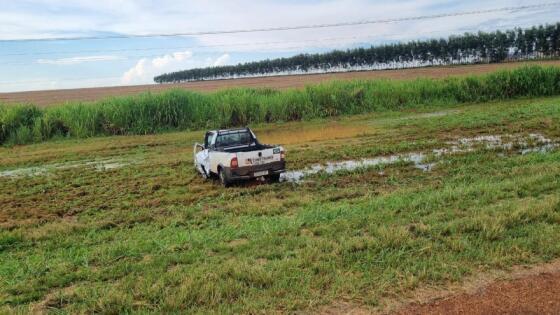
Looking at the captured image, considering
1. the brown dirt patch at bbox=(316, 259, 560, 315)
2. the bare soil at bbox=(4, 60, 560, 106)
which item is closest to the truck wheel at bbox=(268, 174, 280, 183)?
the brown dirt patch at bbox=(316, 259, 560, 315)

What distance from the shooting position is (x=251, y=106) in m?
29.4

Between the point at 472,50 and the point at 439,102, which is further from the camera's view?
Result: the point at 472,50

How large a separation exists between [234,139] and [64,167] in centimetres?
674

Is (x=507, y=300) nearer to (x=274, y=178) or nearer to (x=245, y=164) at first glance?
(x=245, y=164)

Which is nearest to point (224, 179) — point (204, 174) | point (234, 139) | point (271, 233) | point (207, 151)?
point (207, 151)

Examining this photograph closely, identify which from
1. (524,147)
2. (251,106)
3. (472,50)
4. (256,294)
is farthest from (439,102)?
(472,50)

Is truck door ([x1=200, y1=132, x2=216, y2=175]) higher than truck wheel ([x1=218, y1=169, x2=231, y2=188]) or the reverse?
higher

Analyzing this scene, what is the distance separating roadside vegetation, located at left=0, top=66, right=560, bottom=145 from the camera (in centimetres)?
2688

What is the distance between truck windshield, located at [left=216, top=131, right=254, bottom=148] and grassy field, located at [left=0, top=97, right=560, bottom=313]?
138cm

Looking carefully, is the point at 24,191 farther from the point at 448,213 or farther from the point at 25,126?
the point at 25,126

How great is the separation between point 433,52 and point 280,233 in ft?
422

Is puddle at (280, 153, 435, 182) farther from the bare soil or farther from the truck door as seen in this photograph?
the bare soil

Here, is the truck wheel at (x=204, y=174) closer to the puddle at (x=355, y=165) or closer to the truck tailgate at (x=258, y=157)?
the truck tailgate at (x=258, y=157)

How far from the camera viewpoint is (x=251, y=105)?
2942 centimetres
